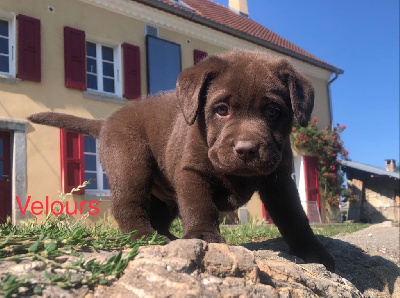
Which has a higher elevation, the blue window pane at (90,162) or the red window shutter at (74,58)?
the red window shutter at (74,58)

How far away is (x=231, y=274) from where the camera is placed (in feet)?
6.91

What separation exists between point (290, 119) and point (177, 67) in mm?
9757

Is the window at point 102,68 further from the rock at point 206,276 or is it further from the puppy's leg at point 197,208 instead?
the rock at point 206,276

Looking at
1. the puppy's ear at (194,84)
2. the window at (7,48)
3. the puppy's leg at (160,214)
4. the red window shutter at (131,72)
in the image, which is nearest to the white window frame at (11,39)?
the window at (7,48)

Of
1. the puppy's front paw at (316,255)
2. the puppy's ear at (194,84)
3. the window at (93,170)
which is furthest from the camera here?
the window at (93,170)

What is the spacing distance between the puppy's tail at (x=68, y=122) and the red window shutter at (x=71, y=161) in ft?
18.7

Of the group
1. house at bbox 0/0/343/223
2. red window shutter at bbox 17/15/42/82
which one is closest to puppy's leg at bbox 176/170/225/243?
house at bbox 0/0/343/223

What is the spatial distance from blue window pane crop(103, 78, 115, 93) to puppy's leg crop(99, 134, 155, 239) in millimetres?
7825

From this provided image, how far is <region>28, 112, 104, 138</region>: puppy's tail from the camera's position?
4.32m

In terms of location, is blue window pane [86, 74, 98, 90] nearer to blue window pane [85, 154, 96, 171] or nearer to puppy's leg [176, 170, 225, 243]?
blue window pane [85, 154, 96, 171]

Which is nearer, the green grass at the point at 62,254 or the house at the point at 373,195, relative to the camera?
the green grass at the point at 62,254

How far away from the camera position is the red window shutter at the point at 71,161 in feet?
32.2

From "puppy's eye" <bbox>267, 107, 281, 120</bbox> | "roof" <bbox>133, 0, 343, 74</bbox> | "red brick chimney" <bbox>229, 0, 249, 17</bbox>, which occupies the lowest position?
"puppy's eye" <bbox>267, 107, 281, 120</bbox>

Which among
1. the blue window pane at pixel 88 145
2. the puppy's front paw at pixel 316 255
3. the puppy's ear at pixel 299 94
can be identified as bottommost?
the puppy's front paw at pixel 316 255
